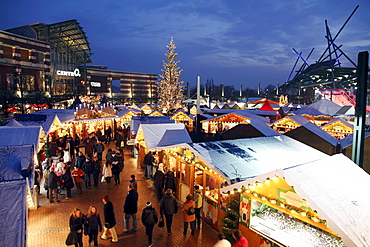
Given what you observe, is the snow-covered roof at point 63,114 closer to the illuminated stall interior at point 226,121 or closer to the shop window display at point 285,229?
the illuminated stall interior at point 226,121

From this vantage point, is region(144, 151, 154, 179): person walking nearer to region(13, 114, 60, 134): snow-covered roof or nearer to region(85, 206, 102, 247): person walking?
region(85, 206, 102, 247): person walking

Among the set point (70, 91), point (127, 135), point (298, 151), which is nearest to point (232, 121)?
point (127, 135)

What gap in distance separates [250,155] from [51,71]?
1511 inches

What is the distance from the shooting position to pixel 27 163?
5.59 meters

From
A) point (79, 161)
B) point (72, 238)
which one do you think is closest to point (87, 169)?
point (79, 161)

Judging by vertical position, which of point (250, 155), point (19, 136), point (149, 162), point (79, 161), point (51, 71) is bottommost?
point (149, 162)

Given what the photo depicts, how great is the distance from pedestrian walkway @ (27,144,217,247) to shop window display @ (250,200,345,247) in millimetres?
1555

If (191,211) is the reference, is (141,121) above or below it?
above

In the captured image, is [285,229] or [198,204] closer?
[285,229]

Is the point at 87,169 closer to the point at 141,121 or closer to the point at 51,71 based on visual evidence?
the point at 141,121

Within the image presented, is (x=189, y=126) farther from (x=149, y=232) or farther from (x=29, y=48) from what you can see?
(x=29, y=48)

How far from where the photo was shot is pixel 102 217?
23.6ft

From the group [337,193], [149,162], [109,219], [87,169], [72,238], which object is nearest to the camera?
[337,193]

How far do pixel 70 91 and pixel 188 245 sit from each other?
133 feet
